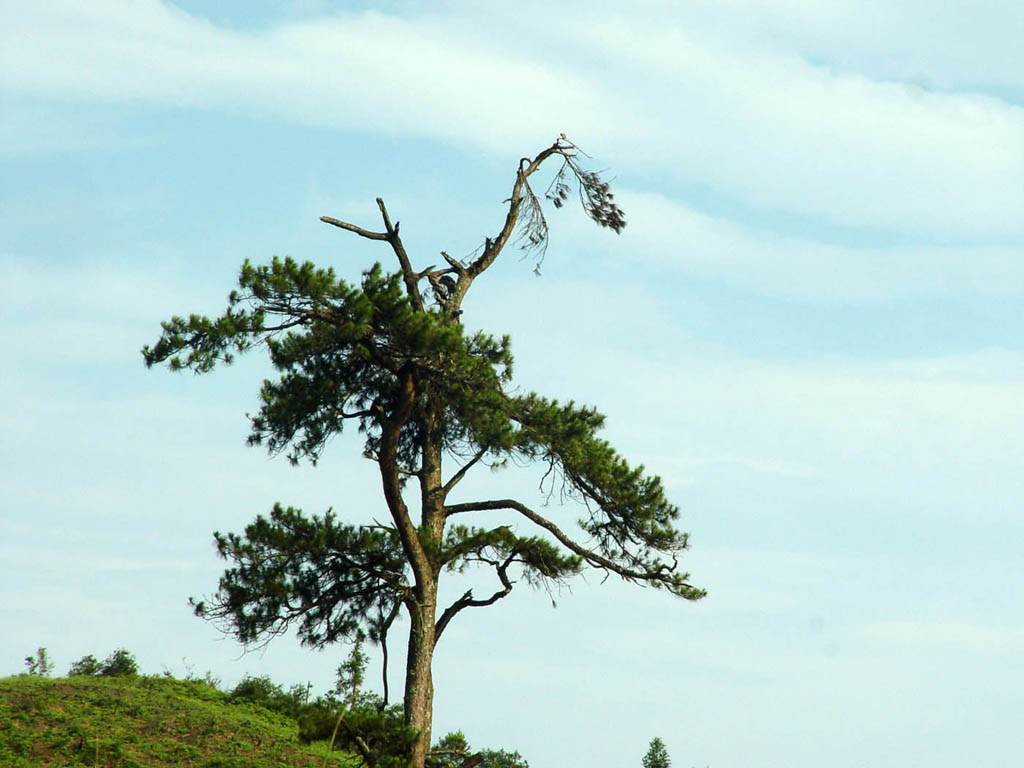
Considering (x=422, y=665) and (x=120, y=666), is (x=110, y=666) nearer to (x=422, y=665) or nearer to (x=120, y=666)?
(x=120, y=666)

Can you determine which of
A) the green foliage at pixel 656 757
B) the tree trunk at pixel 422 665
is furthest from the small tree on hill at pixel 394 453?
the green foliage at pixel 656 757

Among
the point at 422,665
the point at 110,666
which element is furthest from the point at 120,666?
the point at 422,665

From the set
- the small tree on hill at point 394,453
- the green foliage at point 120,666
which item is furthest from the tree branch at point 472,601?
the green foliage at point 120,666

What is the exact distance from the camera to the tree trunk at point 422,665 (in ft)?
59.6

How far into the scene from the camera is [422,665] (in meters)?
18.5

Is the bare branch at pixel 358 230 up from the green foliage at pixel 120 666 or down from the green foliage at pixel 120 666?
up

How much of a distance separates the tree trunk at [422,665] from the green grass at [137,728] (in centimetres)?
296

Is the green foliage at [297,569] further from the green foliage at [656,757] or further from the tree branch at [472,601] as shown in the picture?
the green foliage at [656,757]

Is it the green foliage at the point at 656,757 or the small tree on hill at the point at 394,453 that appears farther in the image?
the green foliage at the point at 656,757

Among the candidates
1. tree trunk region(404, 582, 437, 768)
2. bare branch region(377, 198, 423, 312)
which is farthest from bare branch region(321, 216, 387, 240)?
tree trunk region(404, 582, 437, 768)

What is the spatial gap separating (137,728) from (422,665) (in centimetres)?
733

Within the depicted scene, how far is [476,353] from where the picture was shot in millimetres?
18875

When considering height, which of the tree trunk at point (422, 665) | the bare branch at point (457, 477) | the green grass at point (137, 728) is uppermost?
the bare branch at point (457, 477)

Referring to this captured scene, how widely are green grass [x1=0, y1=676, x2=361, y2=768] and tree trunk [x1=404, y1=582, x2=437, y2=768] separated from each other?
117 inches
